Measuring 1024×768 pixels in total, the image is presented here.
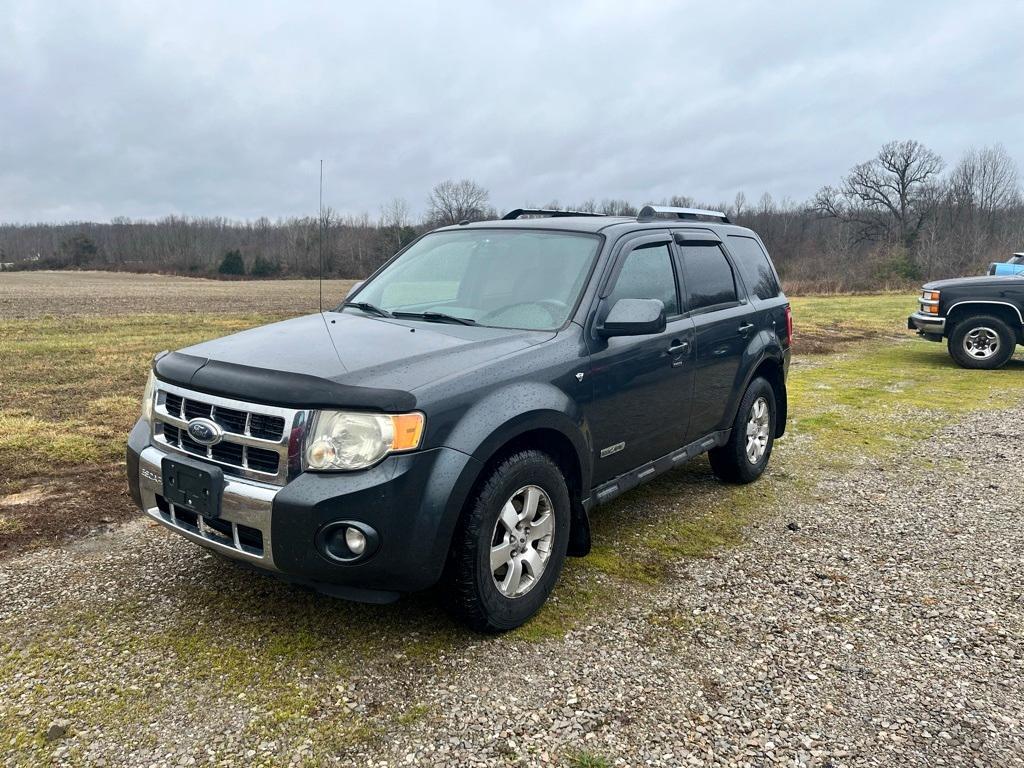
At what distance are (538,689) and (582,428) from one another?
123 centimetres

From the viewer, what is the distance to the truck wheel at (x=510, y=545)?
3076 millimetres

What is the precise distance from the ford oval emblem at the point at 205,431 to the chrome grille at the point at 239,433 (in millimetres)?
20

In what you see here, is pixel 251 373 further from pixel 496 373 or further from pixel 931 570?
pixel 931 570

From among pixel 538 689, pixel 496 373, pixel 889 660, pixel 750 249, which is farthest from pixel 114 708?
pixel 750 249

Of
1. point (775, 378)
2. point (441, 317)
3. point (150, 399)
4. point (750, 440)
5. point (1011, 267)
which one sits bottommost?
point (750, 440)

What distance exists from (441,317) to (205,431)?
55.0 inches

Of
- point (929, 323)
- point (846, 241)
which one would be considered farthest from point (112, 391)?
point (846, 241)

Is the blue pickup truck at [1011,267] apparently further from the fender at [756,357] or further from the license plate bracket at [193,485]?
the license plate bracket at [193,485]

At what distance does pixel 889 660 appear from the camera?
3.21m

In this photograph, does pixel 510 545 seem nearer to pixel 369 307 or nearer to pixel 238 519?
pixel 238 519

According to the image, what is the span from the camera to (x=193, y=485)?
306cm

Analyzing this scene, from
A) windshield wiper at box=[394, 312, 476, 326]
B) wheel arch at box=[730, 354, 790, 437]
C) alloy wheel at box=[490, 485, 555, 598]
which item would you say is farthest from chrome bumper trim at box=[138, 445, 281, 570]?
wheel arch at box=[730, 354, 790, 437]

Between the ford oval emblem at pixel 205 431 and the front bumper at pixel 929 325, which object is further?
the front bumper at pixel 929 325

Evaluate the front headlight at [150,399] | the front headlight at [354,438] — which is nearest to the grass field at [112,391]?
the front headlight at [150,399]
